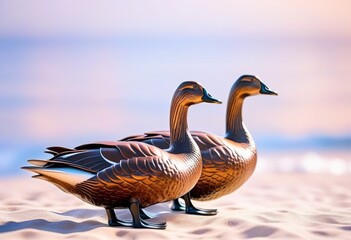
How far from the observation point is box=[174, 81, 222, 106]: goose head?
549 centimetres

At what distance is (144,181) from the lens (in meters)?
5.01

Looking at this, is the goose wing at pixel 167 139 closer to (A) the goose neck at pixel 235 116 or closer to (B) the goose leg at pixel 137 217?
(A) the goose neck at pixel 235 116

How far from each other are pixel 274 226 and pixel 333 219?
0.88 m

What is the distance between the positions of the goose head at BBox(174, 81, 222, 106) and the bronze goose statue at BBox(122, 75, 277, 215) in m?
→ 0.48

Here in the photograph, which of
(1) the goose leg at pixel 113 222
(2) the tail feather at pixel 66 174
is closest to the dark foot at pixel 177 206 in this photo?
(1) the goose leg at pixel 113 222

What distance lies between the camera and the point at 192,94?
5.49m

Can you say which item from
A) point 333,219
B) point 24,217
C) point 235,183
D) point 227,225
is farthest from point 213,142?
point 24,217

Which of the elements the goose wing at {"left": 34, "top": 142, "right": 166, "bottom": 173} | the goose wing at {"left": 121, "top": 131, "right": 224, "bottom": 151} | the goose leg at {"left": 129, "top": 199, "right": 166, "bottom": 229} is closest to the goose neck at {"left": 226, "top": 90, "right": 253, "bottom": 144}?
the goose wing at {"left": 121, "top": 131, "right": 224, "bottom": 151}

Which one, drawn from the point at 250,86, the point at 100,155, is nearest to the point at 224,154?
the point at 250,86

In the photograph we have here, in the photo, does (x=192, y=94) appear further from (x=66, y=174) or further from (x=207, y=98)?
(x=66, y=174)

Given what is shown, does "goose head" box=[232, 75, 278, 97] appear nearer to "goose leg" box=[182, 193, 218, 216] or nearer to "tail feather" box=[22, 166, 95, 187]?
"goose leg" box=[182, 193, 218, 216]

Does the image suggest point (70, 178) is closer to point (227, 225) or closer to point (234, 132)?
point (227, 225)

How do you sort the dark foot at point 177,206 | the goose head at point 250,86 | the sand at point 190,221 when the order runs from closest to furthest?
the sand at point 190,221, the dark foot at point 177,206, the goose head at point 250,86

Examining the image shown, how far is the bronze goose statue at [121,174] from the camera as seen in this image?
4984mm
